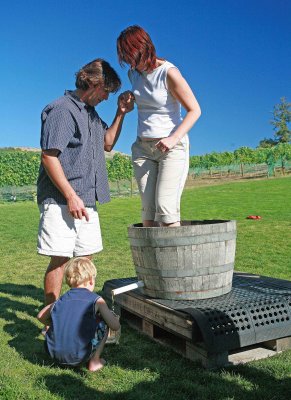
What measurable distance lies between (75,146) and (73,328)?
1595 millimetres

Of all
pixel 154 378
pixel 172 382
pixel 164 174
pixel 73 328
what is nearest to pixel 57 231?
pixel 73 328

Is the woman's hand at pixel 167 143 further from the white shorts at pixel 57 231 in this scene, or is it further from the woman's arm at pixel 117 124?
the white shorts at pixel 57 231

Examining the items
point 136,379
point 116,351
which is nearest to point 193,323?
point 136,379

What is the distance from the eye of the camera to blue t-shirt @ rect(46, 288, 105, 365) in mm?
3443

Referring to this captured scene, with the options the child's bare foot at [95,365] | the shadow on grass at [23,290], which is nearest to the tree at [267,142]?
the shadow on grass at [23,290]

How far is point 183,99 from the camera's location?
395 cm

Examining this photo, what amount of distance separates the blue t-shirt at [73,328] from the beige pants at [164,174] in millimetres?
1016

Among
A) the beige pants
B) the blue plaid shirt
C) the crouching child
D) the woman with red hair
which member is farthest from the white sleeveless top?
the crouching child

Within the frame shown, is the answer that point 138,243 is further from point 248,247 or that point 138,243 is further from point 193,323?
point 248,247

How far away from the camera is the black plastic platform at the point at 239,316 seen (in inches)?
133

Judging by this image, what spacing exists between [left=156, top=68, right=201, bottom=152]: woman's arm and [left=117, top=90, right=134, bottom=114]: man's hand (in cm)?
43

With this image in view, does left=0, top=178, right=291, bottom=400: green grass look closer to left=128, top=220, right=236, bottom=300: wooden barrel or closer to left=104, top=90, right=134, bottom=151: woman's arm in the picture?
left=128, top=220, right=236, bottom=300: wooden barrel

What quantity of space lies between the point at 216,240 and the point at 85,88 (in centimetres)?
182

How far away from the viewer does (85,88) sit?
14.2 ft
